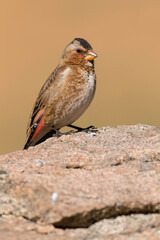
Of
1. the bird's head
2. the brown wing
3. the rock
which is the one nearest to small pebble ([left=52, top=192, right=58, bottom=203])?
the rock

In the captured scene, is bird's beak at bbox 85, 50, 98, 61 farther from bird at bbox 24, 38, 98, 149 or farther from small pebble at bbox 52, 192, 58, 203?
small pebble at bbox 52, 192, 58, 203

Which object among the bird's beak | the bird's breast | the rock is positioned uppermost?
the bird's beak

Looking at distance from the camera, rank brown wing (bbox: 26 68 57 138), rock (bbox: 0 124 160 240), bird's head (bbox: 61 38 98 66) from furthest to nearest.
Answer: bird's head (bbox: 61 38 98 66)
brown wing (bbox: 26 68 57 138)
rock (bbox: 0 124 160 240)

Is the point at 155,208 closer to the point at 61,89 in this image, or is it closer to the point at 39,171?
the point at 39,171

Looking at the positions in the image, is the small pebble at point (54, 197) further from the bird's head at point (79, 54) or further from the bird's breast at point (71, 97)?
the bird's head at point (79, 54)

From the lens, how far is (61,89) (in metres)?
5.46

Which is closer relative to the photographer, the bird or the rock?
the rock

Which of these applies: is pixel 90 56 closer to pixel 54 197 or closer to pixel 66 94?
pixel 66 94

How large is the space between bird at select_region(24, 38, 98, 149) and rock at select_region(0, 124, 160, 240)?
1.68 metres

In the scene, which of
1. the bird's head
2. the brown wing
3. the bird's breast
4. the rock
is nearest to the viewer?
the rock

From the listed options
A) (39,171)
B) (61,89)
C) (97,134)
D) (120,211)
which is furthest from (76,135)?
(120,211)

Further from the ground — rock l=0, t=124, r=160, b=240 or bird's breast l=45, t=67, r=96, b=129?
bird's breast l=45, t=67, r=96, b=129

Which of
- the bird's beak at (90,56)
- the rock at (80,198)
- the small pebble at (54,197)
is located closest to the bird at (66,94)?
the bird's beak at (90,56)

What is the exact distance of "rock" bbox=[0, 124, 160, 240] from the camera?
275 cm
